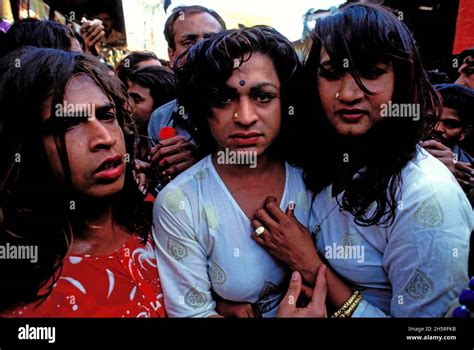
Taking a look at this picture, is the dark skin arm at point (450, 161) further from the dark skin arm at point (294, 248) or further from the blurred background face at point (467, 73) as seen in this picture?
the blurred background face at point (467, 73)

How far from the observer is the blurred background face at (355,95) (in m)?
1.19

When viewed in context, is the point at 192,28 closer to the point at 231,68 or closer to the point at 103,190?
the point at 231,68

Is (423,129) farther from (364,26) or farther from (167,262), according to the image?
(167,262)

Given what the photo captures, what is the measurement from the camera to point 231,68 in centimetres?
127

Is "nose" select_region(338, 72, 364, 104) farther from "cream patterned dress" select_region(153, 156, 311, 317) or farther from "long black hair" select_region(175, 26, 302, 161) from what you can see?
"cream patterned dress" select_region(153, 156, 311, 317)

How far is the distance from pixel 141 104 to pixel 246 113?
1.36m

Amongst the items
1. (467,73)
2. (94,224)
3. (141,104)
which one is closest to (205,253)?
(94,224)

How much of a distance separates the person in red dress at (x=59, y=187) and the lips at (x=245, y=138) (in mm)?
318

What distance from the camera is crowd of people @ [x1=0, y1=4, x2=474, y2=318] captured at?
1.12 m

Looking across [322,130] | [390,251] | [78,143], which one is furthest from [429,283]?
[78,143]

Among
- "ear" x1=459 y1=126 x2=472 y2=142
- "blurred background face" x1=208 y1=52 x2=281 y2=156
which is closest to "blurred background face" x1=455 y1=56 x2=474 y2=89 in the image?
"ear" x1=459 y1=126 x2=472 y2=142

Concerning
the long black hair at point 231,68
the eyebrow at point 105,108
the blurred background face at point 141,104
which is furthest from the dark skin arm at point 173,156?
the blurred background face at point 141,104

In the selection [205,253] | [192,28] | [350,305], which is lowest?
[350,305]
